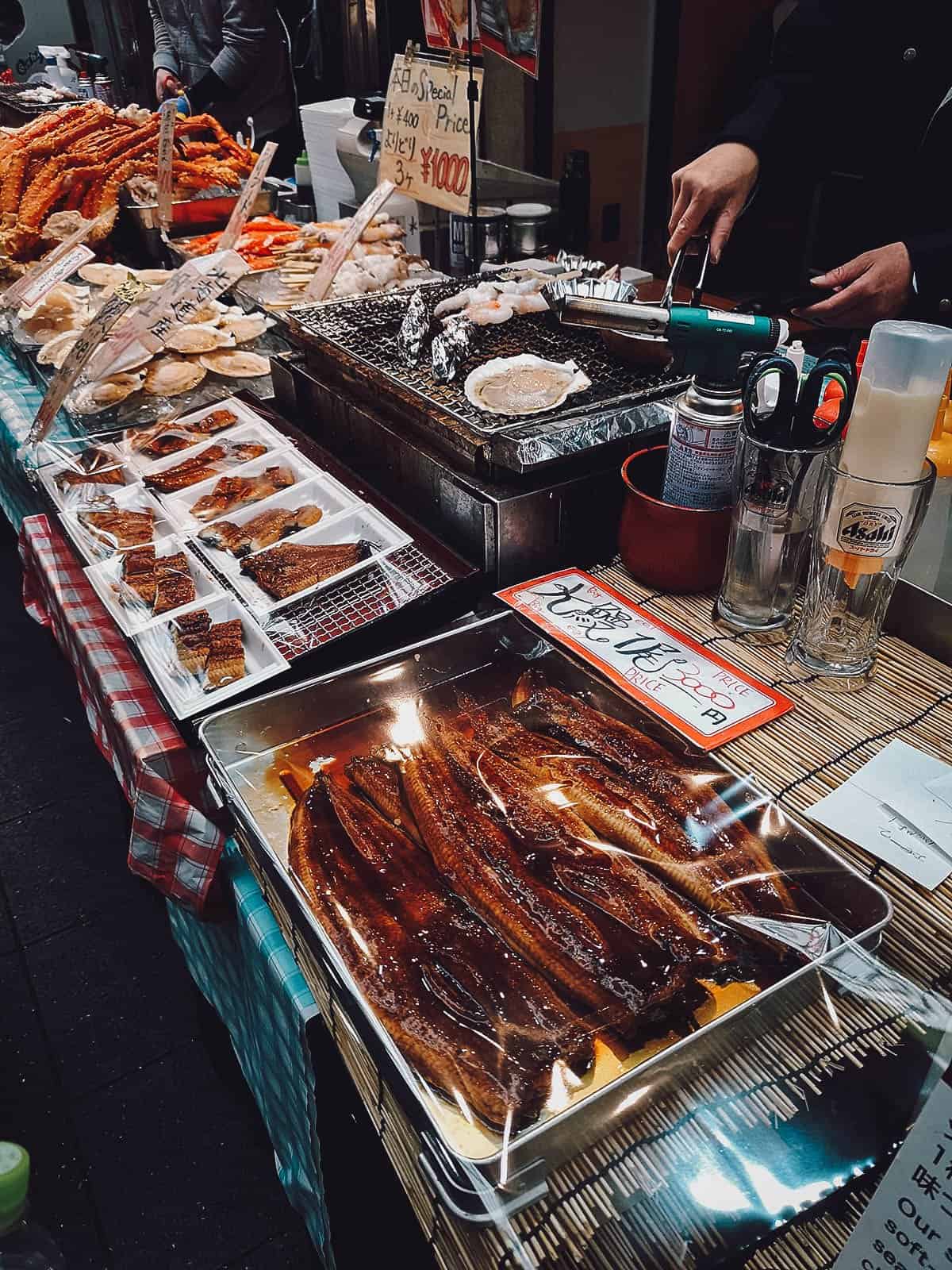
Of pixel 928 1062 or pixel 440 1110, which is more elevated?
pixel 928 1062

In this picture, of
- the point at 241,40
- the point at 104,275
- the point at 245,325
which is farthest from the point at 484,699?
the point at 241,40

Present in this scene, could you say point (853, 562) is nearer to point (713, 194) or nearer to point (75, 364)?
point (713, 194)

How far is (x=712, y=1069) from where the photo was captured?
996 millimetres

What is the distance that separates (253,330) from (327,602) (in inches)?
68.0

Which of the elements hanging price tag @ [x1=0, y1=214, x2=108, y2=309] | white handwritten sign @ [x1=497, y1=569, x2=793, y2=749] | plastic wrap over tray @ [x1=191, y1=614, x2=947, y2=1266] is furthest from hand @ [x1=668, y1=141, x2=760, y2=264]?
hanging price tag @ [x1=0, y1=214, x2=108, y2=309]

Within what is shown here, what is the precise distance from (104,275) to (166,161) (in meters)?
0.52

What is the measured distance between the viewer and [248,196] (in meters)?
3.28

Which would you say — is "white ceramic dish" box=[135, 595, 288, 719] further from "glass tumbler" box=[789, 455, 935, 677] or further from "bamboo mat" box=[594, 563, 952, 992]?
"glass tumbler" box=[789, 455, 935, 677]

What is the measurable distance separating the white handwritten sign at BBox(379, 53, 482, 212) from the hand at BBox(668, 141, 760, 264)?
664 millimetres

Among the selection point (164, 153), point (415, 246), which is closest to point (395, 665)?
point (415, 246)

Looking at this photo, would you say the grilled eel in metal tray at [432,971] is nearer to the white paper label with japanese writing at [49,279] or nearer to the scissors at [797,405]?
the scissors at [797,405]

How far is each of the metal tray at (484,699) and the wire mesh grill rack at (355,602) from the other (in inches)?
6.0

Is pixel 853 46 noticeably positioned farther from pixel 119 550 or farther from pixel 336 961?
pixel 336 961

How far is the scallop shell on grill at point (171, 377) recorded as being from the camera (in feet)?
9.10
